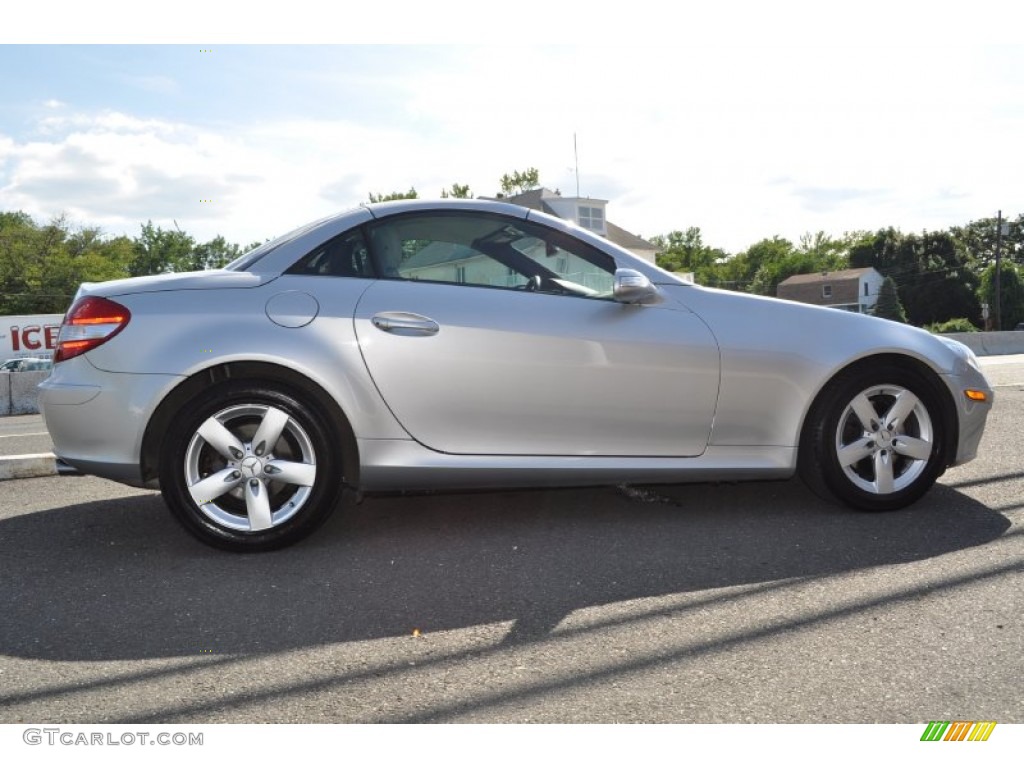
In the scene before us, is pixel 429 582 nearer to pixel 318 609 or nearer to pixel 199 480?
pixel 318 609

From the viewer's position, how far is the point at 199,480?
12.9 ft

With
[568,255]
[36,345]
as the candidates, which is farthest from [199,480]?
[36,345]

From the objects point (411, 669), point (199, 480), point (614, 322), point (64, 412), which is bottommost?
point (411, 669)

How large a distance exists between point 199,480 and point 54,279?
66315mm

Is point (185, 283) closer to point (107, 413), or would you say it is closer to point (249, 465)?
point (107, 413)

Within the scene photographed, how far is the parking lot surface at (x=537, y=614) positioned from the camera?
8.18 ft

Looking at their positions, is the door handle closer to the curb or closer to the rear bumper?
the rear bumper

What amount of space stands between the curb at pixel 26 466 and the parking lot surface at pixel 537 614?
4.01ft

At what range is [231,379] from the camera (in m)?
3.94

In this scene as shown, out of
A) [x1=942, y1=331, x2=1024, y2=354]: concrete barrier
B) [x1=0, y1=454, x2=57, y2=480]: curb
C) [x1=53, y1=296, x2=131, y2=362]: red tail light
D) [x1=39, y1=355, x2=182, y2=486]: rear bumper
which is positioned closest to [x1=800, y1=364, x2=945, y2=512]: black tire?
[x1=39, y1=355, x2=182, y2=486]: rear bumper

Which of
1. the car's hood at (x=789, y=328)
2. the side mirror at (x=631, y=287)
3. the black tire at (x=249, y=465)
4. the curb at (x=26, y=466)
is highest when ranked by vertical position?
the side mirror at (x=631, y=287)

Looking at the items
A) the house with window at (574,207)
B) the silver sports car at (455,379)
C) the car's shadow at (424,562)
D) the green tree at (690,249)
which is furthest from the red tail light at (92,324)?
the green tree at (690,249)
